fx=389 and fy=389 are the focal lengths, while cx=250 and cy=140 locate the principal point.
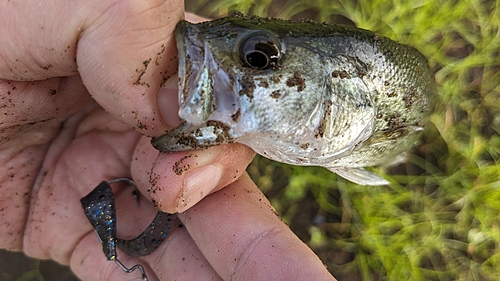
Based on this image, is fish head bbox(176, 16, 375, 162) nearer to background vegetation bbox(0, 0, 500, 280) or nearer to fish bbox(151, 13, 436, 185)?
fish bbox(151, 13, 436, 185)

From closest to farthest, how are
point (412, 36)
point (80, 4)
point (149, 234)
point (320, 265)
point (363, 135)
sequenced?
point (80, 4), point (363, 135), point (320, 265), point (149, 234), point (412, 36)

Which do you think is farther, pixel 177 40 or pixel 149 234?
pixel 149 234

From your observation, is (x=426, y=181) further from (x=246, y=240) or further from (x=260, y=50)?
(x=260, y=50)

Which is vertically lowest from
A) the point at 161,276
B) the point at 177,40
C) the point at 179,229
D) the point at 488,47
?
the point at 161,276

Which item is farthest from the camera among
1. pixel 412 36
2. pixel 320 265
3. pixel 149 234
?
pixel 412 36

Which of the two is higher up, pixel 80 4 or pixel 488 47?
pixel 80 4

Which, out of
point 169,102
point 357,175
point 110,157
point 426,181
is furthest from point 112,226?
point 426,181

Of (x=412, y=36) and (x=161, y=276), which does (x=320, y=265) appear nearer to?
(x=161, y=276)

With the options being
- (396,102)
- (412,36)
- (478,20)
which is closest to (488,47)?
(478,20)
